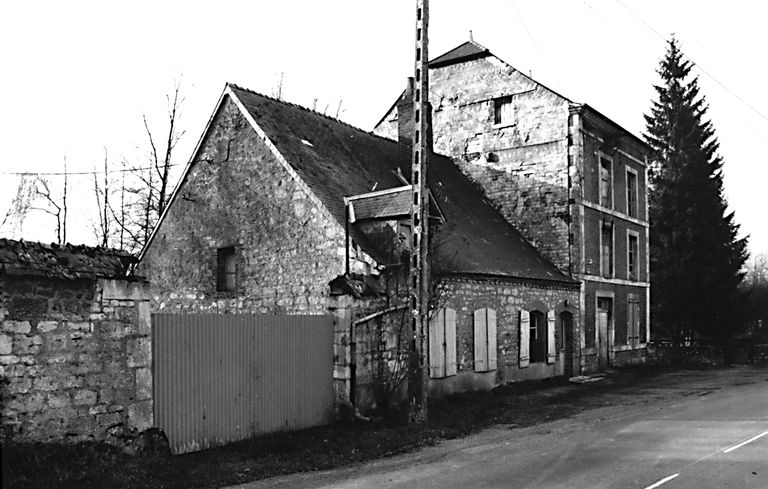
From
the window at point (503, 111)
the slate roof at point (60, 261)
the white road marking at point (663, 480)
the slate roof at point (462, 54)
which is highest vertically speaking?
the slate roof at point (462, 54)

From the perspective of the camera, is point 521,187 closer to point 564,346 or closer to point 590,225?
point 590,225

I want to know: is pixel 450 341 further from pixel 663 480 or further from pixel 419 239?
pixel 663 480

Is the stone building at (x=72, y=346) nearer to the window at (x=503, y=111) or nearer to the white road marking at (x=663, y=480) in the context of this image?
the white road marking at (x=663, y=480)

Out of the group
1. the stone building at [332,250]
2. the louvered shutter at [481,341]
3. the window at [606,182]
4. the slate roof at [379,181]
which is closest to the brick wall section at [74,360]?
the stone building at [332,250]

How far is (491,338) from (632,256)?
11088 millimetres

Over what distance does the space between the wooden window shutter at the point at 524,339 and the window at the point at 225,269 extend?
7795mm

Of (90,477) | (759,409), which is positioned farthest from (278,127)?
(759,409)

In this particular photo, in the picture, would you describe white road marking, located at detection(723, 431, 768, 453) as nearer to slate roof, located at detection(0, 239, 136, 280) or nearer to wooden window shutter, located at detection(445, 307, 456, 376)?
wooden window shutter, located at detection(445, 307, 456, 376)

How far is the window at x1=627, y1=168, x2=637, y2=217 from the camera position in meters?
26.1

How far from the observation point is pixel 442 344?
51.7 feet

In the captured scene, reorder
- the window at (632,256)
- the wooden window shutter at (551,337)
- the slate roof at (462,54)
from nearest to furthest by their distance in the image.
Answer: the wooden window shutter at (551,337), the slate roof at (462,54), the window at (632,256)

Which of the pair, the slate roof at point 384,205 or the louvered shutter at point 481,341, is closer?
the slate roof at point 384,205

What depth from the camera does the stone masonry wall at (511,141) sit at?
22375 millimetres

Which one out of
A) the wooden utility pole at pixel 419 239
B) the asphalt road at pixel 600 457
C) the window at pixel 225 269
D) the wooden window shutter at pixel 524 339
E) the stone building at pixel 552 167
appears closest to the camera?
the asphalt road at pixel 600 457
